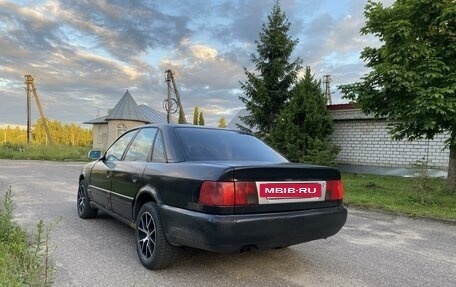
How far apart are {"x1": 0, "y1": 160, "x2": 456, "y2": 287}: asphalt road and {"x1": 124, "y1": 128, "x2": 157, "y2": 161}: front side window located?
115 cm

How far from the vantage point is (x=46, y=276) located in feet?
11.1

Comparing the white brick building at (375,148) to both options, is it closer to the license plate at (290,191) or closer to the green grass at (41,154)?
the license plate at (290,191)

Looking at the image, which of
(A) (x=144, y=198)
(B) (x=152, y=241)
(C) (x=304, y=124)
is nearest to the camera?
(B) (x=152, y=241)

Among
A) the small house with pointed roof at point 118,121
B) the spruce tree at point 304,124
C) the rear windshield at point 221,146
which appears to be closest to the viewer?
the rear windshield at point 221,146

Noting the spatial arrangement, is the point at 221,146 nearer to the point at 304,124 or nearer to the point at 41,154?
the point at 304,124

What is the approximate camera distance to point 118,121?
1517 inches

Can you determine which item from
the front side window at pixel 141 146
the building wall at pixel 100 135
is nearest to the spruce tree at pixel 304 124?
the front side window at pixel 141 146

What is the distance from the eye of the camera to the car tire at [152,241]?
3.74 meters

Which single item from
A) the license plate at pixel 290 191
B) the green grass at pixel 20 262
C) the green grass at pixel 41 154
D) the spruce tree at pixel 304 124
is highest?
the spruce tree at pixel 304 124

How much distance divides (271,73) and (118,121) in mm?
25250

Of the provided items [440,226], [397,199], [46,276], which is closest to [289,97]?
[397,199]

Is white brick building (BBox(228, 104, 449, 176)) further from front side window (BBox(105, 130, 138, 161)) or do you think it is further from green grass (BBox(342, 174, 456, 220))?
front side window (BBox(105, 130, 138, 161))

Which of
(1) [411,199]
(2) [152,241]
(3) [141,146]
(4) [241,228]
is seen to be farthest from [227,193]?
(1) [411,199]

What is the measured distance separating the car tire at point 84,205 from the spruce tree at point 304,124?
9611 mm
